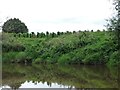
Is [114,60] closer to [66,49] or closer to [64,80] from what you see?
[66,49]

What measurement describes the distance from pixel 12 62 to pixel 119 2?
79.4 ft

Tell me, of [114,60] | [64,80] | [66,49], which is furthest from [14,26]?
[64,80]

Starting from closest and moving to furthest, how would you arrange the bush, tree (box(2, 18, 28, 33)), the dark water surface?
the dark water surface, the bush, tree (box(2, 18, 28, 33))

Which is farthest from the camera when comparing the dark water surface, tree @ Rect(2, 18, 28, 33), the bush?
tree @ Rect(2, 18, 28, 33)

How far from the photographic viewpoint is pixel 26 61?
163ft

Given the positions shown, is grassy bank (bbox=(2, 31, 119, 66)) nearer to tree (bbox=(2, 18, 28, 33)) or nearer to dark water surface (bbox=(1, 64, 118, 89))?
dark water surface (bbox=(1, 64, 118, 89))

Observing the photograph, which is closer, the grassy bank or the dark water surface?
the dark water surface

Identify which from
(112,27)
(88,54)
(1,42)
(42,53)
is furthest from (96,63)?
(1,42)

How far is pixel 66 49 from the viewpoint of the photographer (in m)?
46.3

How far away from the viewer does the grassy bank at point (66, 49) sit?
39.5 meters

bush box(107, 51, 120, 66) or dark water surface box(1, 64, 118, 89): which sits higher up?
bush box(107, 51, 120, 66)

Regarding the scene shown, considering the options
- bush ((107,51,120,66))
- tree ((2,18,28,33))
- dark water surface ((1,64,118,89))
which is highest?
tree ((2,18,28,33))

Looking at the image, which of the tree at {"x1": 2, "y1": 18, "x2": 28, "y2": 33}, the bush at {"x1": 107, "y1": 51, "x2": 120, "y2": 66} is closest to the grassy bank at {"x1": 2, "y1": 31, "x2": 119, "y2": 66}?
the bush at {"x1": 107, "y1": 51, "x2": 120, "y2": 66}

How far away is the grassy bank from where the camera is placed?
39.5 m
